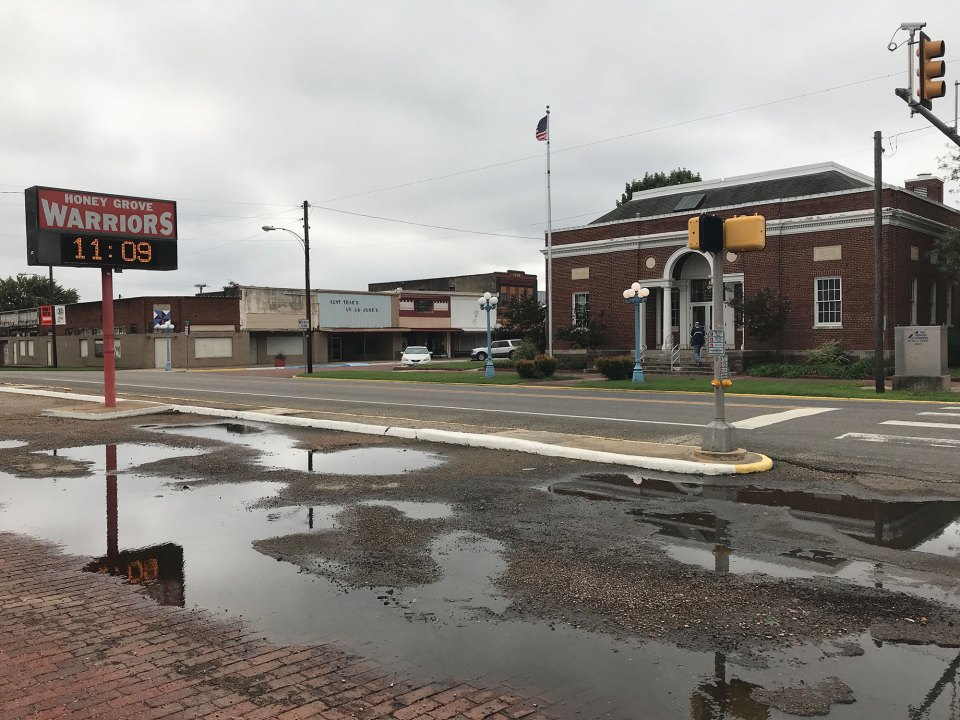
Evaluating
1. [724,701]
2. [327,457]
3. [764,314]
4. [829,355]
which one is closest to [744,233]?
[327,457]

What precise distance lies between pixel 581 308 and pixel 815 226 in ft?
40.2

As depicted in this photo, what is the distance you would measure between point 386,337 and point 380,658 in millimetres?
67673

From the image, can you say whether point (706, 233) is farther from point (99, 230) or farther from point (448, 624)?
point (99, 230)

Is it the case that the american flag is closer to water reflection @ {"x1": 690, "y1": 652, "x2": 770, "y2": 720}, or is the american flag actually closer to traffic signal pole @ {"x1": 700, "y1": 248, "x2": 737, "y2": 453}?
traffic signal pole @ {"x1": 700, "y1": 248, "x2": 737, "y2": 453}

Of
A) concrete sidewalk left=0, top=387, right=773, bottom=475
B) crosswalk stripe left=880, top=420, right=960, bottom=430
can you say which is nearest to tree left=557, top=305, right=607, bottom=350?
concrete sidewalk left=0, top=387, right=773, bottom=475

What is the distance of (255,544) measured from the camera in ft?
21.9

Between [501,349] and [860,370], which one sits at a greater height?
[501,349]

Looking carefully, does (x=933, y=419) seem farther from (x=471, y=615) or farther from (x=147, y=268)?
(x=147, y=268)

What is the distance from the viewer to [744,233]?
10203 mm

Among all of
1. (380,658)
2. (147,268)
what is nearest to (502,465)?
(380,658)

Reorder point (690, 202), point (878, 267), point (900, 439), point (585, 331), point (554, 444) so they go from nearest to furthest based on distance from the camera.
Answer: point (554, 444) < point (900, 439) < point (878, 267) < point (690, 202) < point (585, 331)

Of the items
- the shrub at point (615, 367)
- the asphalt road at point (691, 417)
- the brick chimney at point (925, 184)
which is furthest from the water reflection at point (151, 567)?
the brick chimney at point (925, 184)

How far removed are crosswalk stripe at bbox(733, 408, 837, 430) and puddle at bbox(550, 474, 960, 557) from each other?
605cm

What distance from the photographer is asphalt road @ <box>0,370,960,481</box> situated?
11.3 meters
